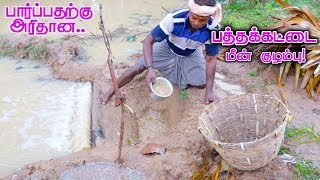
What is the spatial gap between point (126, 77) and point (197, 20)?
42.7 inches

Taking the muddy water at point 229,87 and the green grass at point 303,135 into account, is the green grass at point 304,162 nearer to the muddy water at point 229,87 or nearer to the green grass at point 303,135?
the green grass at point 303,135

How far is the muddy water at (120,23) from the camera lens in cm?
534

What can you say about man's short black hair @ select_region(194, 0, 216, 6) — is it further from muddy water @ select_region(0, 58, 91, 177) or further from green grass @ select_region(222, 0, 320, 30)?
green grass @ select_region(222, 0, 320, 30)

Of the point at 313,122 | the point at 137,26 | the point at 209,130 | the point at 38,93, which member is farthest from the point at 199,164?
the point at 137,26

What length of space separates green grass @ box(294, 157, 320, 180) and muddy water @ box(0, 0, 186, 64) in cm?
270

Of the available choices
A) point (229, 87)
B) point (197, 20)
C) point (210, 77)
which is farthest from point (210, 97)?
point (197, 20)

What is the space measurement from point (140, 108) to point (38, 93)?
1.15 meters

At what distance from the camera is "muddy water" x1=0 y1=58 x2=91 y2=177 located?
363 centimetres

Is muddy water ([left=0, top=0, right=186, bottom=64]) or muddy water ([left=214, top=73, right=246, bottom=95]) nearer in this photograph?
muddy water ([left=214, top=73, right=246, bottom=95])

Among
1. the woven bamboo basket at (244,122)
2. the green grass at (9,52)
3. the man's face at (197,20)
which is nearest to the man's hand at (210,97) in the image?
the woven bamboo basket at (244,122)

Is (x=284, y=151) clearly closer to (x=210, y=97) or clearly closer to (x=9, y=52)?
(x=210, y=97)

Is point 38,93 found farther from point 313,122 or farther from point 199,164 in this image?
point 313,122

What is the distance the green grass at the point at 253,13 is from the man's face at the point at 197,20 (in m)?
1.75

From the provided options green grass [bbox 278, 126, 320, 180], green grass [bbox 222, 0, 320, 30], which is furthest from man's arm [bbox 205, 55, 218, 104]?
green grass [bbox 222, 0, 320, 30]
